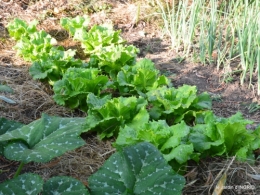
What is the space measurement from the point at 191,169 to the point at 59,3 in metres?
3.08

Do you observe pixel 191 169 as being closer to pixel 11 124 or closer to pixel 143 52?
pixel 11 124

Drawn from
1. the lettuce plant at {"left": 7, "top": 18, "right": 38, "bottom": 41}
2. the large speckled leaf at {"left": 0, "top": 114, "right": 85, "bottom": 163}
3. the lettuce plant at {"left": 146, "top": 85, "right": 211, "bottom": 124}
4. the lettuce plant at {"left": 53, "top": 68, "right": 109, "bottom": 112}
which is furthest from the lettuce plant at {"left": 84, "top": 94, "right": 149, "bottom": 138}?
the lettuce plant at {"left": 7, "top": 18, "right": 38, "bottom": 41}

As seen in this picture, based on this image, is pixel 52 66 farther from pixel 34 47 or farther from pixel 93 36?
pixel 93 36

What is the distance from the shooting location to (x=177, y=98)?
95.4 inches

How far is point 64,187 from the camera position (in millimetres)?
1312

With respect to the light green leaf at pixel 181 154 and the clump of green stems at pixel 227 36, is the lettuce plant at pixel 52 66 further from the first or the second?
the light green leaf at pixel 181 154

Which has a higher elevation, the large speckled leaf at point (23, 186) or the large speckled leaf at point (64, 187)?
the large speckled leaf at point (23, 186)

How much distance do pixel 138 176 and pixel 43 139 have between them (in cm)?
48

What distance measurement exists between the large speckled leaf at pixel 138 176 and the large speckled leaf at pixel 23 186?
215 mm

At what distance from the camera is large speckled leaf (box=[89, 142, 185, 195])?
1.36 m

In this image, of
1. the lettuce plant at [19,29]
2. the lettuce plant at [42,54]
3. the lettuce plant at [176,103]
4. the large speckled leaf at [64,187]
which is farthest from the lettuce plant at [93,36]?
the large speckled leaf at [64,187]

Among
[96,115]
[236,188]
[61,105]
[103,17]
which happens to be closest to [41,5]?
[103,17]

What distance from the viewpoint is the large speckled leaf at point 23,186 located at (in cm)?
127

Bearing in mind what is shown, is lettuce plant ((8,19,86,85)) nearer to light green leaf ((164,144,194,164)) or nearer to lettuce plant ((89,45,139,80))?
lettuce plant ((89,45,139,80))
